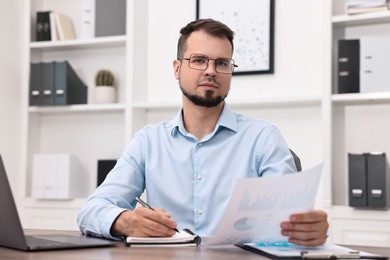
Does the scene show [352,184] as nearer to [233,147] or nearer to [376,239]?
[376,239]

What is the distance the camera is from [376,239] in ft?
10.6

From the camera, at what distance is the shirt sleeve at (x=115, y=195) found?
5.62ft

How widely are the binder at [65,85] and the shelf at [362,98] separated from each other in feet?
5.62

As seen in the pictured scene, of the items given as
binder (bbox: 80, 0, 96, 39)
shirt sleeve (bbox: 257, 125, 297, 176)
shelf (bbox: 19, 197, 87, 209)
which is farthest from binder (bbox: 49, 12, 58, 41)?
shirt sleeve (bbox: 257, 125, 297, 176)

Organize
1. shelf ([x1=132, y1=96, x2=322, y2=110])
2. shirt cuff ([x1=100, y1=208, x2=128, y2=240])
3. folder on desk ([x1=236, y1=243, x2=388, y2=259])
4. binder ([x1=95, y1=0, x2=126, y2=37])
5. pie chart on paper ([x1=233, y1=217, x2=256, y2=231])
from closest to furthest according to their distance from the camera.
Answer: folder on desk ([x1=236, y1=243, x2=388, y2=259]) < pie chart on paper ([x1=233, y1=217, x2=256, y2=231]) < shirt cuff ([x1=100, y1=208, x2=128, y2=240]) < shelf ([x1=132, y1=96, x2=322, y2=110]) < binder ([x1=95, y1=0, x2=126, y2=37])

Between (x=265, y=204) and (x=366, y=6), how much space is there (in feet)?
7.60

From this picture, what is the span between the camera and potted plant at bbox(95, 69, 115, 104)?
13.4 ft

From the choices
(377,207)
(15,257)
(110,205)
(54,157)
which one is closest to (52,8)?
(54,157)

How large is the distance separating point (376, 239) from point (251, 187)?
2.10m

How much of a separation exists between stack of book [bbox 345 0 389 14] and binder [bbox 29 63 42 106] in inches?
79.4

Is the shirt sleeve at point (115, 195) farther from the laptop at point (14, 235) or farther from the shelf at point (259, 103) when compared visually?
the shelf at point (259, 103)

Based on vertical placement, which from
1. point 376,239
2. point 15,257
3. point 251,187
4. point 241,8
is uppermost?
point 241,8

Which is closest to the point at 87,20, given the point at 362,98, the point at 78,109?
the point at 78,109

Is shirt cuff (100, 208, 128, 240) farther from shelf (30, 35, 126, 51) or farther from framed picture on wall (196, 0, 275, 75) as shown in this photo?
shelf (30, 35, 126, 51)
